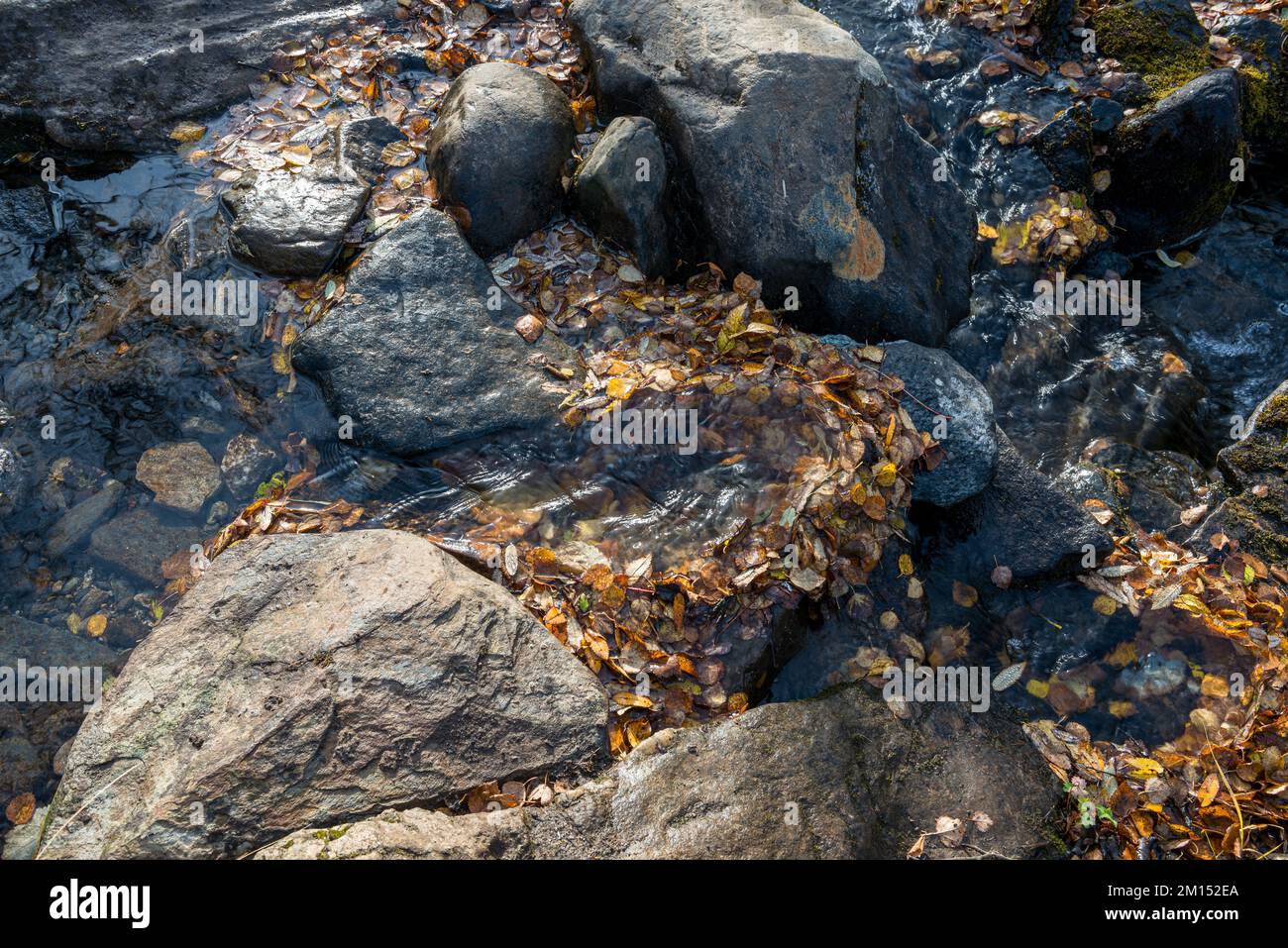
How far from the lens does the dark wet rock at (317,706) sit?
11.1 ft

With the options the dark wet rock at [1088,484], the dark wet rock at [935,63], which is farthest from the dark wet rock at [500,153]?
the dark wet rock at [1088,484]

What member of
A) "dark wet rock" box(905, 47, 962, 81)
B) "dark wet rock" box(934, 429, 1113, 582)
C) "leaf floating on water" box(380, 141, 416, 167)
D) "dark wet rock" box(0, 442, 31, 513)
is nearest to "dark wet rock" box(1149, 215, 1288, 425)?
"dark wet rock" box(934, 429, 1113, 582)

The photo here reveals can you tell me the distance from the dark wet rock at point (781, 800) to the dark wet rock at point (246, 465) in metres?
2.43

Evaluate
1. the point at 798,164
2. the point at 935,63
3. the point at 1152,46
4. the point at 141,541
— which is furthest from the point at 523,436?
the point at 1152,46

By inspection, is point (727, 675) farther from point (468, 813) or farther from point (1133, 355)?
point (1133, 355)

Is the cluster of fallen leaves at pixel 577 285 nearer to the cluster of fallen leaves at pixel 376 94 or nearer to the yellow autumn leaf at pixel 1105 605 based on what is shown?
the cluster of fallen leaves at pixel 376 94

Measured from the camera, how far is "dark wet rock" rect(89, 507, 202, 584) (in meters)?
4.83

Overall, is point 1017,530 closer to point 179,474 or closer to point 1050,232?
point 1050,232

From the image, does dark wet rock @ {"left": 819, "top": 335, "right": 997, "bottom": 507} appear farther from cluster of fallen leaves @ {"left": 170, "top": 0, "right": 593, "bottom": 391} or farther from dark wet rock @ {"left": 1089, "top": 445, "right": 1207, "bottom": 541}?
cluster of fallen leaves @ {"left": 170, "top": 0, "right": 593, "bottom": 391}

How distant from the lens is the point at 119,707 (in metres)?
3.69

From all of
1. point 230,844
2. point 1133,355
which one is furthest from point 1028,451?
point 230,844

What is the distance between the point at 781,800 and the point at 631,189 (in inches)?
150

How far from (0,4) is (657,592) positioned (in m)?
6.50
